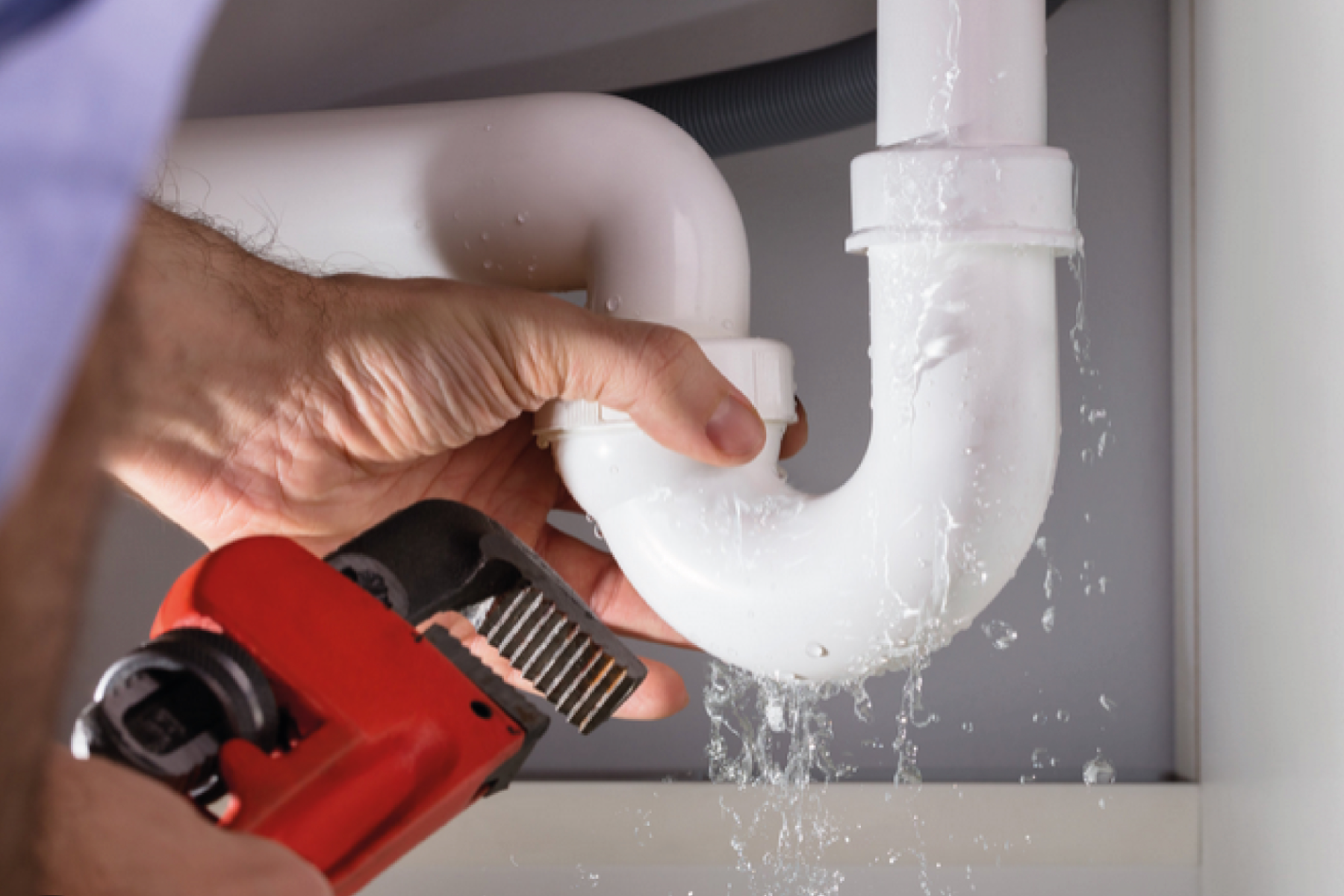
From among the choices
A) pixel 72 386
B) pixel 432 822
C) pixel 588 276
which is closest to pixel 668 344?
pixel 588 276

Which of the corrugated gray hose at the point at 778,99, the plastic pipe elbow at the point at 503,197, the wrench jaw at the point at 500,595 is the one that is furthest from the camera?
the corrugated gray hose at the point at 778,99

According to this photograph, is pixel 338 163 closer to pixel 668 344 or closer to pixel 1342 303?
pixel 668 344

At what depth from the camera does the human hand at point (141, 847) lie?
226 mm

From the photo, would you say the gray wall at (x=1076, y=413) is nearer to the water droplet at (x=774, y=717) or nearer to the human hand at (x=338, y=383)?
the water droplet at (x=774, y=717)

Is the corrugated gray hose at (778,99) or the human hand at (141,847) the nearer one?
the human hand at (141,847)

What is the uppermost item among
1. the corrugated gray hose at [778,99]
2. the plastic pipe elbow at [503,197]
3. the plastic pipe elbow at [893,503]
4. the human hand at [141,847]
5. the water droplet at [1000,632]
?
the corrugated gray hose at [778,99]

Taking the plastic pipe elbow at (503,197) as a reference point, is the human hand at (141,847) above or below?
below

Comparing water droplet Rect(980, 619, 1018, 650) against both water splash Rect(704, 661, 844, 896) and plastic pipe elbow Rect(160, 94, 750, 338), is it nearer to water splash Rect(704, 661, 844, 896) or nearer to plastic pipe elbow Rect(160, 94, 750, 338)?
water splash Rect(704, 661, 844, 896)

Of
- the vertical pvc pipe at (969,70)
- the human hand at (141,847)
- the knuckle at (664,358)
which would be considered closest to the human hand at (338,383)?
the knuckle at (664,358)

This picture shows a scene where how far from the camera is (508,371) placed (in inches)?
22.2

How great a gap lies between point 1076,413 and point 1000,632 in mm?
176

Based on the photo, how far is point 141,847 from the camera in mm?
242

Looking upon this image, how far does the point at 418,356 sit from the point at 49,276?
1.44ft

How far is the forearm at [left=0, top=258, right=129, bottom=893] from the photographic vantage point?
0.14 metres
